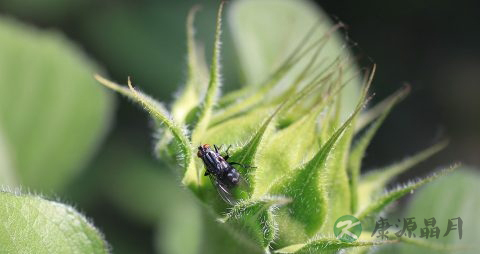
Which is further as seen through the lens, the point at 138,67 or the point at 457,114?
the point at 457,114

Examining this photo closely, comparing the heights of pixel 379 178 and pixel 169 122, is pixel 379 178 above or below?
below

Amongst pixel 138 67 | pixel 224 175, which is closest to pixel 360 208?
pixel 224 175

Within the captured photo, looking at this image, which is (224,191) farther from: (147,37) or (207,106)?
(147,37)

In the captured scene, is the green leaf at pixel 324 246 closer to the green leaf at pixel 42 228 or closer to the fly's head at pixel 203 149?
the fly's head at pixel 203 149

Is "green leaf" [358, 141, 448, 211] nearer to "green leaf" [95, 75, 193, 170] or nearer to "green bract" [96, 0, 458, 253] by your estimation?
"green bract" [96, 0, 458, 253]

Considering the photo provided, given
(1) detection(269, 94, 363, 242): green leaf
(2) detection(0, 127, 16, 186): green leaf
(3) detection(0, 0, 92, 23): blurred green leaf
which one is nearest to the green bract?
(1) detection(269, 94, 363, 242): green leaf

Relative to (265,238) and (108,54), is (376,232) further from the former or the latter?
(108,54)

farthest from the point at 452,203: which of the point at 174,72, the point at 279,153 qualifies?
the point at 174,72
